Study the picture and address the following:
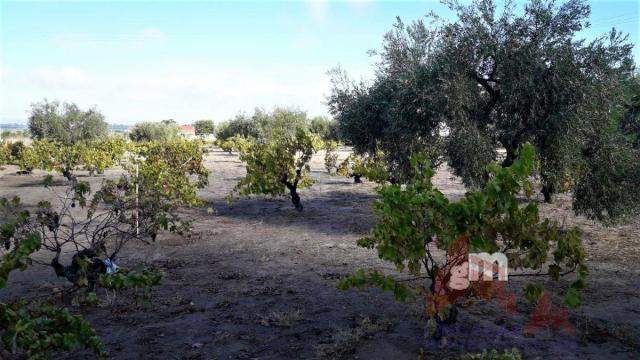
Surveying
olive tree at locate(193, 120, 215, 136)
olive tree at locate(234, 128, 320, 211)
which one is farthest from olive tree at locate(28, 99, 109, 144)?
olive tree at locate(193, 120, 215, 136)

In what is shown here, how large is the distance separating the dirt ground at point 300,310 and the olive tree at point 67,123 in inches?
1402

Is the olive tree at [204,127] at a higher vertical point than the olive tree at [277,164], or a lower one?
higher

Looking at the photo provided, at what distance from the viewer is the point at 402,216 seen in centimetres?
604

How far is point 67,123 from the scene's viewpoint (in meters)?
45.4

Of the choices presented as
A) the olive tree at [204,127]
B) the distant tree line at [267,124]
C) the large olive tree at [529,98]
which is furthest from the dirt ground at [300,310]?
the olive tree at [204,127]

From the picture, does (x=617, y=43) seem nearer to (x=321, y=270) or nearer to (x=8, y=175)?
(x=321, y=270)

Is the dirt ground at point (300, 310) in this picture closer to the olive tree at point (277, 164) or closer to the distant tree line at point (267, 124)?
the olive tree at point (277, 164)

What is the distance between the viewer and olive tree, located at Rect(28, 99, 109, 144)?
4434 cm

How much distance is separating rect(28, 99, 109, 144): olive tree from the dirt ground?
3561 centimetres

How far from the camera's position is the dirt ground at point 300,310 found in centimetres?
729

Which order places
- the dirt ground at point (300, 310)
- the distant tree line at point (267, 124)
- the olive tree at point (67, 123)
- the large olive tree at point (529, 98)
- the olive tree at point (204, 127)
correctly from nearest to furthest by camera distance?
the dirt ground at point (300, 310) → the large olive tree at point (529, 98) → the olive tree at point (67, 123) → the distant tree line at point (267, 124) → the olive tree at point (204, 127)

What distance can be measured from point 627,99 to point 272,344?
520 inches

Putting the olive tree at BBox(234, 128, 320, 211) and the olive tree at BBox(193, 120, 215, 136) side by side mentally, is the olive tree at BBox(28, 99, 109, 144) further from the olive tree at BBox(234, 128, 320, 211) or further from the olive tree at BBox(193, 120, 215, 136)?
the olive tree at BBox(193, 120, 215, 136)

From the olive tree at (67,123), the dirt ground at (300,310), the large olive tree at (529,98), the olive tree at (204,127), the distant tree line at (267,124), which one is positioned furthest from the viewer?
the olive tree at (204,127)
